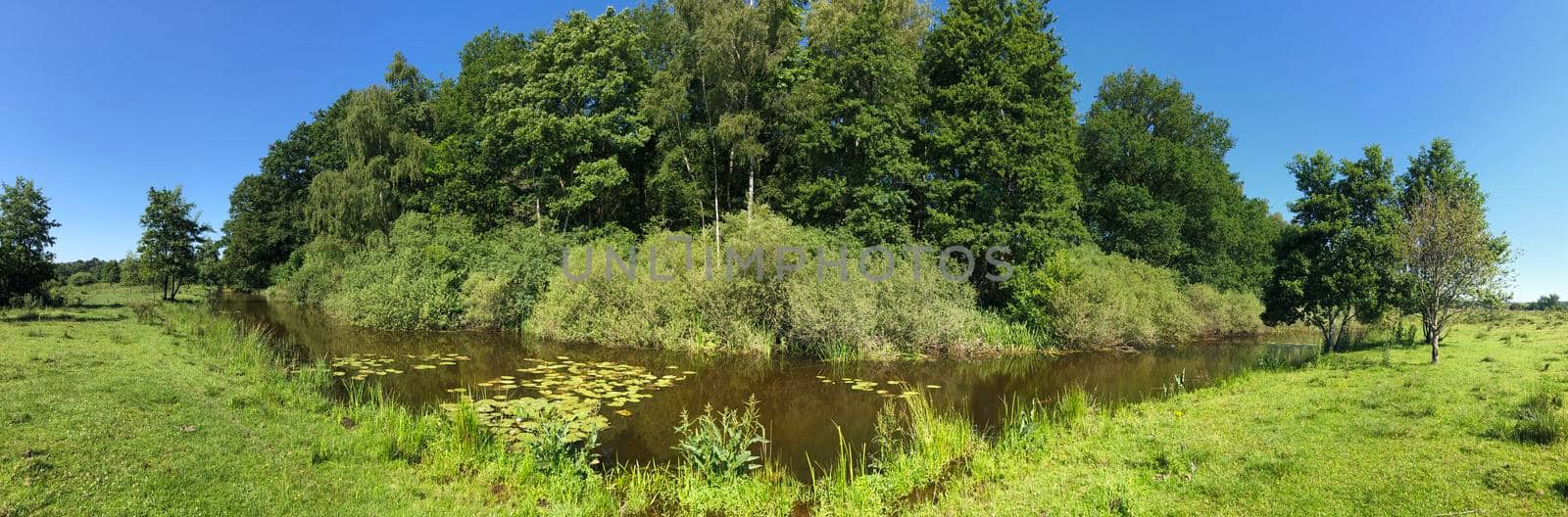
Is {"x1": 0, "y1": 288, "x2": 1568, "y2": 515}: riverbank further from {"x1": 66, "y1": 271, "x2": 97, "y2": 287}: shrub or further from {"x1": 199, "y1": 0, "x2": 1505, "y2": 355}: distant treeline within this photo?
{"x1": 66, "y1": 271, "x2": 97, "y2": 287}: shrub

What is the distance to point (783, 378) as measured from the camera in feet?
54.2

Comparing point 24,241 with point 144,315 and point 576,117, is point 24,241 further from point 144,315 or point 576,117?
point 576,117

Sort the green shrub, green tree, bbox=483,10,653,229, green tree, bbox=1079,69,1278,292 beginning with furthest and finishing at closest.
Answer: green tree, bbox=1079,69,1278,292, the green shrub, green tree, bbox=483,10,653,229

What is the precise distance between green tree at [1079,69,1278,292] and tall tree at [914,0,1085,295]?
11.3 meters

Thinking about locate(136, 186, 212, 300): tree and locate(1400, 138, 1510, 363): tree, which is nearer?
locate(1400, 138, 1510, 363): tree

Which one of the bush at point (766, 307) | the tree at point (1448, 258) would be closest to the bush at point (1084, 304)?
the bush at point (766, 307)

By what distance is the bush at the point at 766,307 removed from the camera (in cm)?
1998

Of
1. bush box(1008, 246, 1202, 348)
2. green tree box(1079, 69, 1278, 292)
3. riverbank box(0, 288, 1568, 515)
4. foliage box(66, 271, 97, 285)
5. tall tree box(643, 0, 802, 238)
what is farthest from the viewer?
foliage box(66, 271, 97, 285)

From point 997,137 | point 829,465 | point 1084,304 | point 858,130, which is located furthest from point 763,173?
point 829,465

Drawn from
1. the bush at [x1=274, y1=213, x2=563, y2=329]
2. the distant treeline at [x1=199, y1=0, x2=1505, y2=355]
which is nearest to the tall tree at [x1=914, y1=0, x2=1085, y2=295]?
the distant treeline at [x1=199, y1=0, x2=1505, y2=355]

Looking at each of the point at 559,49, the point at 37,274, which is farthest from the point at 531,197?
the point at 37,274

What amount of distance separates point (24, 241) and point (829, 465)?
3210 cm

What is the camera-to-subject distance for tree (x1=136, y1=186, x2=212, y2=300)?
37906 mm

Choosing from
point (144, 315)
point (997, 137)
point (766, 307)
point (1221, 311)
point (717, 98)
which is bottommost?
point (144, 315)
